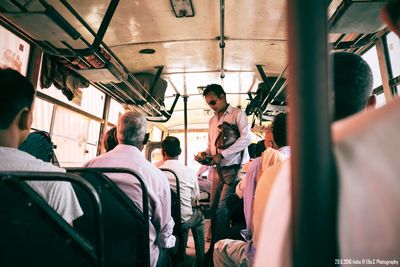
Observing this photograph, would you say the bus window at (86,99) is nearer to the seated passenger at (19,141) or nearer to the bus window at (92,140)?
the bus window at (92,140)

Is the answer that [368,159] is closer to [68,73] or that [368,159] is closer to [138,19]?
[138,19]

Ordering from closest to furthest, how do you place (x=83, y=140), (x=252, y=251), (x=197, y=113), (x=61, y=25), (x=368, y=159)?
(x=368, y=159) < (x=252, y=251) < (x=61, y=25) < (x=83, y=140) < (x=197, y=113)

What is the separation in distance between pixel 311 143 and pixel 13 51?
374cm

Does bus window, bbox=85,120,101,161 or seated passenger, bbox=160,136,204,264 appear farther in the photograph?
bus window, bbox=85,120,101,161

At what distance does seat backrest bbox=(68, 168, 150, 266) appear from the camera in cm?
164

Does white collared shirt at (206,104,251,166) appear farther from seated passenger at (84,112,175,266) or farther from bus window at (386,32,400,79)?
bus window at (386,32,400,79)

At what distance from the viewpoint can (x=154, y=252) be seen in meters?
2.08

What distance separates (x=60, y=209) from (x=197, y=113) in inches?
319

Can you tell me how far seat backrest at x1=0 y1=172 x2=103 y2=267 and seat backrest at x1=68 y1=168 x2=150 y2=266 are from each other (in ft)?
1.65

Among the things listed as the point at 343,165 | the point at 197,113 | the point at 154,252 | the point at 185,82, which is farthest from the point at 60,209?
the point at 197,113

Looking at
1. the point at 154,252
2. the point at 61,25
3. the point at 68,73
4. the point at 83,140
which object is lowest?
the point at 154,252

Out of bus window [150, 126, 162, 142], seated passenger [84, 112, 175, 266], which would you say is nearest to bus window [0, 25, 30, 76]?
seated passenger [84, 112, 175, 266]

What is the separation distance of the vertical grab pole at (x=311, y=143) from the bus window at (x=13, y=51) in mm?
3465

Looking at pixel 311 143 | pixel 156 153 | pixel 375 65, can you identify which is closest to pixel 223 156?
pixel 375 65
